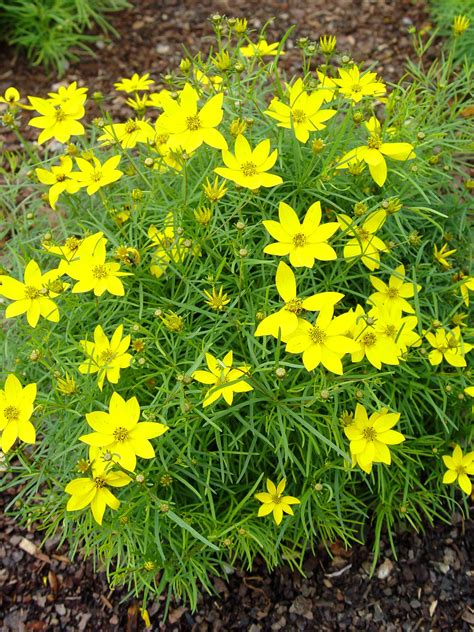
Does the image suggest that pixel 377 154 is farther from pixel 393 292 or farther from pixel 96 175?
pixel 96 175

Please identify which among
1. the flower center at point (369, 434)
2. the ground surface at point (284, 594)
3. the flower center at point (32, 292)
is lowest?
the ground surface at point (284, 594)

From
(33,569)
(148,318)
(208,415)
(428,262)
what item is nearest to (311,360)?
(208,415)

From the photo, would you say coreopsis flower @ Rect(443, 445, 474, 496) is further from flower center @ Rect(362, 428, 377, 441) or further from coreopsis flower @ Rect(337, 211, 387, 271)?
coreopsis flower @ Rect(337, 211, 387, 271)

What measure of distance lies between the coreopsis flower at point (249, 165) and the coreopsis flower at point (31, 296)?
0.63m

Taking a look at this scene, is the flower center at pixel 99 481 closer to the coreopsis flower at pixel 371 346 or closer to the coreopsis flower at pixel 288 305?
the coreopsis flower at pixel 288 305

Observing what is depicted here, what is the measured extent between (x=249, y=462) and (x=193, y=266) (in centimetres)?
69

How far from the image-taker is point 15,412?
177 centimetres

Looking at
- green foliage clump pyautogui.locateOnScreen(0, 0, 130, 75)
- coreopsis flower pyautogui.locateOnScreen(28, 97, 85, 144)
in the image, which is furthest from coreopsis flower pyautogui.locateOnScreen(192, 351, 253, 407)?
green foliage clump pyautogui.locateOnScreen(0, 0, 130, 75)

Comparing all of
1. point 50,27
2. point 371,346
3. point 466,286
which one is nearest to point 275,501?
point 371,346

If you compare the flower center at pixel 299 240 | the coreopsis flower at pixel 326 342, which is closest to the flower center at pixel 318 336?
the coreopsis flower at pixel 326 342

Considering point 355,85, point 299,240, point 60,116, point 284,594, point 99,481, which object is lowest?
point 284,594

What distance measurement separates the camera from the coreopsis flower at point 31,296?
6.33 feet

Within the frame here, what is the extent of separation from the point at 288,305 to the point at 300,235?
0.74ft

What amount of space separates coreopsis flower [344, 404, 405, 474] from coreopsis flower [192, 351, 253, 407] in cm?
33
